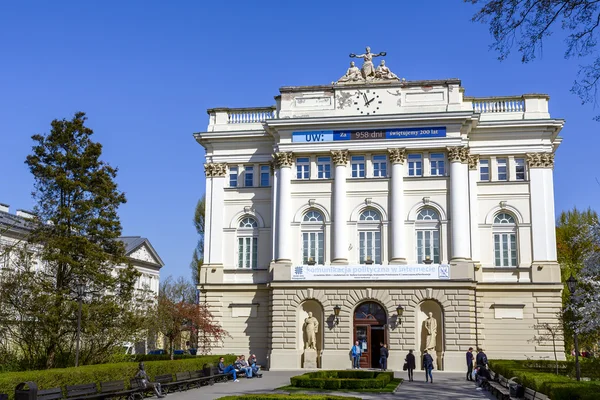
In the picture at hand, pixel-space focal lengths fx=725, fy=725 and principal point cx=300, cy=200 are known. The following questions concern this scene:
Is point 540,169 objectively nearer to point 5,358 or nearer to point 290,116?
Result: point 290,116

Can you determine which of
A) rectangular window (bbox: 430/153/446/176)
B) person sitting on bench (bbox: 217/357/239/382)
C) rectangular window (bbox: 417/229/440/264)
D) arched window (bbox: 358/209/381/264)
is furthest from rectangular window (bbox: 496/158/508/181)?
person sitting on bench (bbox: 217/357/239/382)

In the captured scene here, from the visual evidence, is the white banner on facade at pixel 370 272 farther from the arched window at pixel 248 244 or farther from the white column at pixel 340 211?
the arched window at pixel 248 244

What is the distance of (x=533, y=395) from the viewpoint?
22.3 meters

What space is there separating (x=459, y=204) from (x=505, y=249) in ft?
14.7

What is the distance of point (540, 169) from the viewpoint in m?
46.6

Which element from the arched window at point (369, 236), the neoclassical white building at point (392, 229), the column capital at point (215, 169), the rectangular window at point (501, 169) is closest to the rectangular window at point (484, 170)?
the neoclassical white building at point (392, 229)

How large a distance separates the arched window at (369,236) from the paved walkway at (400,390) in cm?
937

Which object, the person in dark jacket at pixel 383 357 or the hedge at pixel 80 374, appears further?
the person in dark jacket at pixel 383 357

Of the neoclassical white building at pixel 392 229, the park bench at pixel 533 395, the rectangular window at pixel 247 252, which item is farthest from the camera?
the rectangular window at pixel 247 252

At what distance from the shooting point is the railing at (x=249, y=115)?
166ft

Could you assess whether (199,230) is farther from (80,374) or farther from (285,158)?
(80,374)

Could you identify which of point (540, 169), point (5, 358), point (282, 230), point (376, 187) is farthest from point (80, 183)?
point (540, 169)

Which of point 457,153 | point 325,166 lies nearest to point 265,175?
point 325,166

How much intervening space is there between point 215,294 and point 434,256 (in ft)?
48.4
